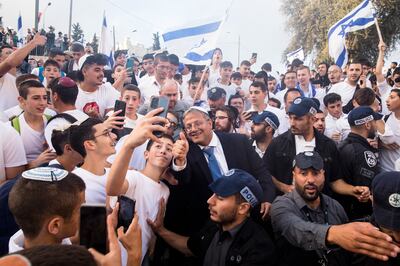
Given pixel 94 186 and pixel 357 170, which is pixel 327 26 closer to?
pixel 357 170

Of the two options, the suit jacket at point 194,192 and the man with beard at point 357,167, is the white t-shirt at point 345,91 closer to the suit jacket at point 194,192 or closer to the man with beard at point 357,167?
the man with beard at point 357,167

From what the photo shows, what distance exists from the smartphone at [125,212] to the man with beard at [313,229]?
3.57ft

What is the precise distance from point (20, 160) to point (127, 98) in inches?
75.0

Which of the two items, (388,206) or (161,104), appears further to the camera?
(161,104)

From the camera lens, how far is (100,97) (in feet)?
17.9

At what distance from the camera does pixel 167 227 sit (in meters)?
3.56

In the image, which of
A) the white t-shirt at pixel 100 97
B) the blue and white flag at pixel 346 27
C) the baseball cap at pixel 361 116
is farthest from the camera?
the blue and white flag at pixel 346 27

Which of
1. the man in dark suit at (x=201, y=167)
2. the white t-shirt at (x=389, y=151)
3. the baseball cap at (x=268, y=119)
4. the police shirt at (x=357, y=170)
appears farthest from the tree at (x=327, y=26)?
the man in dark suit at (x=201, y=167)

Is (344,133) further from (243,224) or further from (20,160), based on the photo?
(20,160)

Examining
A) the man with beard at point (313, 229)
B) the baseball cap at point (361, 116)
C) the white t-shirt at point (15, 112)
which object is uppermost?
the baseball cap at point (361, 116)

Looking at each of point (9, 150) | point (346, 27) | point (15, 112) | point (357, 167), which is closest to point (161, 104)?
point (9, 150)

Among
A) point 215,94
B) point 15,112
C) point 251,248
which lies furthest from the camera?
point 215,94

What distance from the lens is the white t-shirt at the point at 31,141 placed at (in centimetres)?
399

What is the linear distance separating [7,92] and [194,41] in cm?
259
